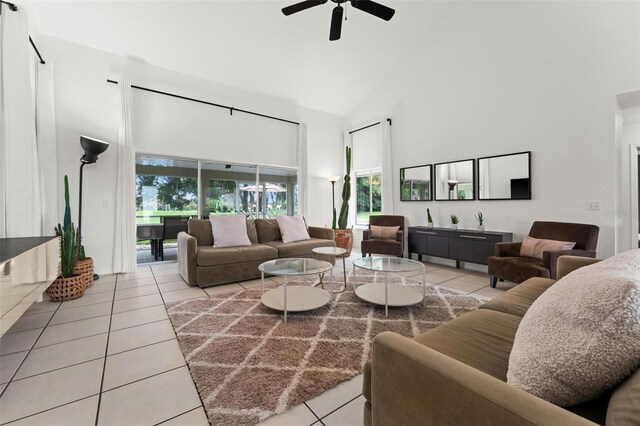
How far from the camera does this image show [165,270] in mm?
4172

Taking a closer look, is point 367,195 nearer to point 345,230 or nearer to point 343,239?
point 345,230

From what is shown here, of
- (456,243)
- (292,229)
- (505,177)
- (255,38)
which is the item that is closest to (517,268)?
(456,243)

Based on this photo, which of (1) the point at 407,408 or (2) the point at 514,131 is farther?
(2) the point at 514,131

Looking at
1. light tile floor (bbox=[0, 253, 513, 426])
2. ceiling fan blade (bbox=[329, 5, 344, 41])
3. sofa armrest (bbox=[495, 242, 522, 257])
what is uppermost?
ceiling fan blade (bbox=[329, 5, 344, 41])

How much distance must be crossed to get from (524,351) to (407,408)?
384mm

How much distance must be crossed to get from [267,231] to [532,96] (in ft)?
14.1

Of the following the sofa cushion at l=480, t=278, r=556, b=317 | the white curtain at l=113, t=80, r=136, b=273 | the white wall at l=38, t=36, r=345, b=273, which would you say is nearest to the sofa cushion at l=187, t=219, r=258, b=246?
the white curtain at l=113, t=80, r=136, b=273

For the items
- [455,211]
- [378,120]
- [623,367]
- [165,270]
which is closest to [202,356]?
[623,367]

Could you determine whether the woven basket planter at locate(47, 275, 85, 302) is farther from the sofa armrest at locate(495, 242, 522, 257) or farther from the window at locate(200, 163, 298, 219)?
the sofa armrest at locate(495, 242, 522, 257)

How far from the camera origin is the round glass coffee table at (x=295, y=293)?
2369 mm

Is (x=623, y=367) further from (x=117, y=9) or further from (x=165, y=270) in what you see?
(x=117, y=9)

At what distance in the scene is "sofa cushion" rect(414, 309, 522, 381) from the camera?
3.45 ft

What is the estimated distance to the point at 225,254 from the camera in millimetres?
3387

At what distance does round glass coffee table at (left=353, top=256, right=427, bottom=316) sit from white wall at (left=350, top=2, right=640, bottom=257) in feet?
7.31
